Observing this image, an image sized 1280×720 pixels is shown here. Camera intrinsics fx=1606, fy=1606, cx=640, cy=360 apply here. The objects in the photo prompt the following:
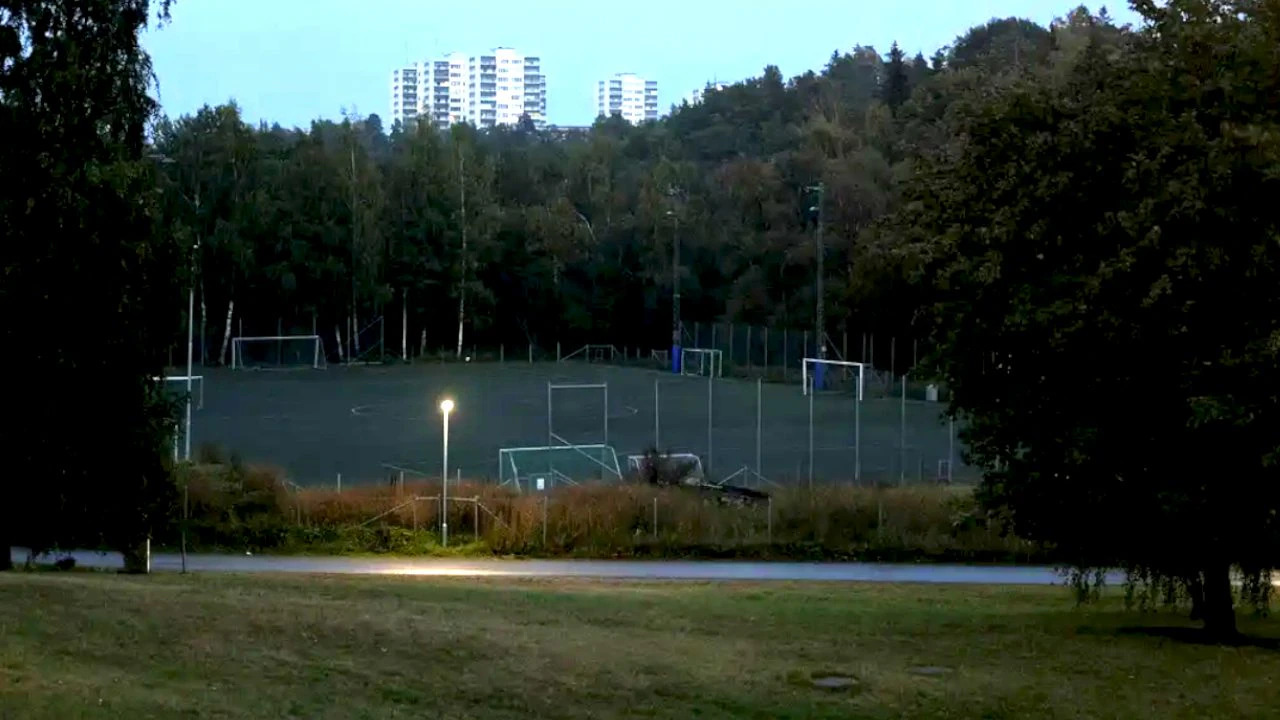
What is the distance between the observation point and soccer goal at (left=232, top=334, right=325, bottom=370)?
258ft

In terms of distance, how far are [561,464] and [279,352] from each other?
43.2 metres

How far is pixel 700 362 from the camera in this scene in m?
74.6

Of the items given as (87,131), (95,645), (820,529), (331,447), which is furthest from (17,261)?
(331,447)

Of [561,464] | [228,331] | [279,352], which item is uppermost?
[228,331]

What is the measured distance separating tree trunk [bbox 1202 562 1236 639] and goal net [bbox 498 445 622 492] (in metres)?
22.7

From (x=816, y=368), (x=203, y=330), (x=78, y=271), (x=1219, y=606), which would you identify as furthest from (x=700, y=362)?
(x=1219, y=606)

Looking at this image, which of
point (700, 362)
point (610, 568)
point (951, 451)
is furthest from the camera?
point (700, 362)

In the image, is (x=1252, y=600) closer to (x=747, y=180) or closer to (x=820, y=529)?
(x=820, y=529)

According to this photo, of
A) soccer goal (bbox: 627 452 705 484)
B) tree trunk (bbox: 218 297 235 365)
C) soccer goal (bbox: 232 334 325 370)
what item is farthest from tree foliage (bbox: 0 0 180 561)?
tree trunk (bbox: 218 297 235 365)

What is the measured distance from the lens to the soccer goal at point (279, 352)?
7869 cm

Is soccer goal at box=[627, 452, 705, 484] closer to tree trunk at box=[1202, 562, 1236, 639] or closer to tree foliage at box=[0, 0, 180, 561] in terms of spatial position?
tree foliage at box=[0, 0, 180, 561]

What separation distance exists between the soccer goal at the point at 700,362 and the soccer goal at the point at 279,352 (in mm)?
17780

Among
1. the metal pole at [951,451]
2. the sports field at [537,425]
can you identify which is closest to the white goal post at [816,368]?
the sports field at [537,425]

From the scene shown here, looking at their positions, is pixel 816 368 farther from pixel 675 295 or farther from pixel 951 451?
pixel 951 451
